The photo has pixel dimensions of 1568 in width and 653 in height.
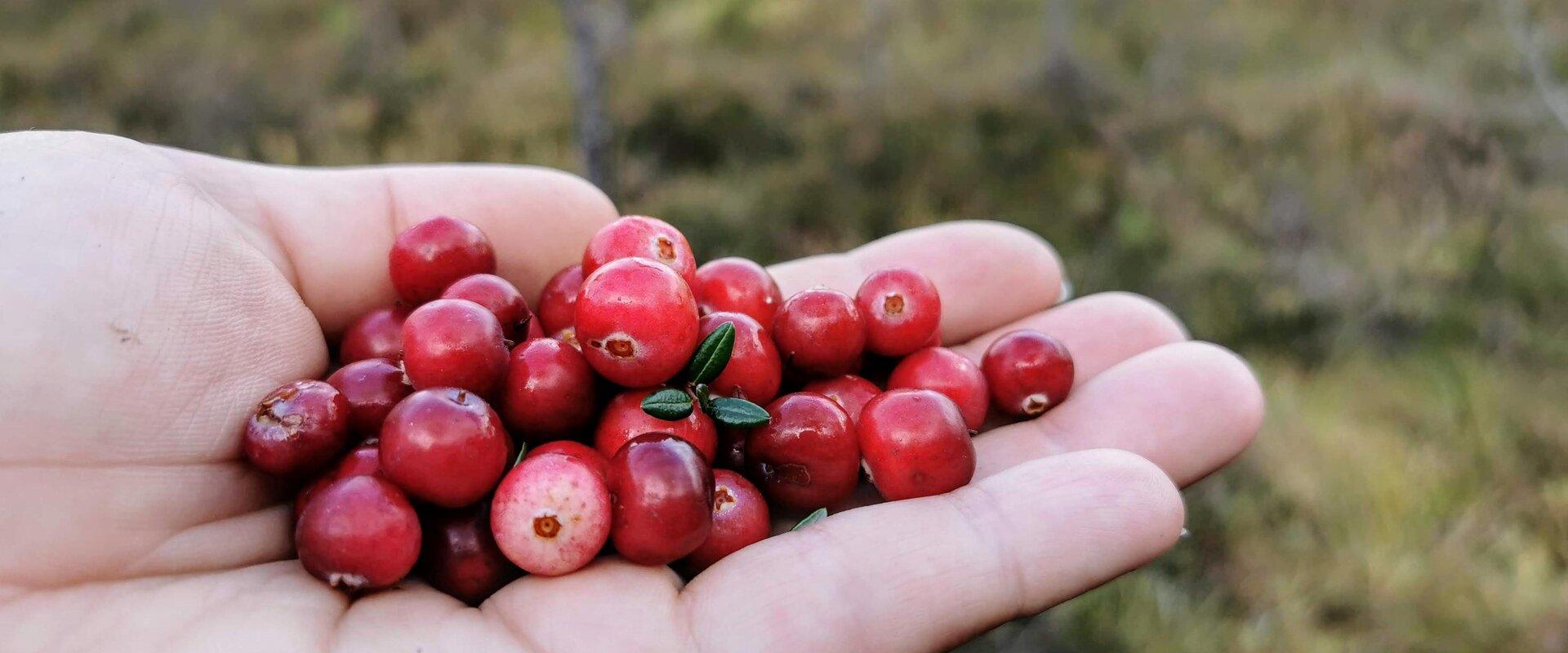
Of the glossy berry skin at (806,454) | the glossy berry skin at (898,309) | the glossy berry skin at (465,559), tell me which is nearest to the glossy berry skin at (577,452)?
the glossy berry skin at (465,559)

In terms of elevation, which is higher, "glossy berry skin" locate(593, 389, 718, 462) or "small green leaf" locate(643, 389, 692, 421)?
"small green leaf" locate(643, 389, 692, 421)

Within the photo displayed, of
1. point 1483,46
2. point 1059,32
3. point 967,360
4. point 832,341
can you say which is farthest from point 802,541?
point 1483,46

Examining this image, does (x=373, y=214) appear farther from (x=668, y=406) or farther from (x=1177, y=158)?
(x=1177, y=158)

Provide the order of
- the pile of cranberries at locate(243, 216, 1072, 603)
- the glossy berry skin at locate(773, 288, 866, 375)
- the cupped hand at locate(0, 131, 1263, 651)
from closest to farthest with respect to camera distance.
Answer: the cupped hand at locate(0, 131, 1263, 651), the pile of cranberries at locate(243, 216, 1072, 603), the glossy berry skin at locate(773, 288, 866, 375)

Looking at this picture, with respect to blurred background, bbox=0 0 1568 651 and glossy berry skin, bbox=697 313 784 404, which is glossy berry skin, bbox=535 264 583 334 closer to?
glossy berry skin, bbox=697 313 784 404

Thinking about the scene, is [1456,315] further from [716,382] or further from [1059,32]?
[716,382]

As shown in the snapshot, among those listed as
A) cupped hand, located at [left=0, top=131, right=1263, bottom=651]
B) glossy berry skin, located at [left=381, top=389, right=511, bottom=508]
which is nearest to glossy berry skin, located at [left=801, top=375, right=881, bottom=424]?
cupped hand, located at [left=0, top=131, right=1263, bottom=651]

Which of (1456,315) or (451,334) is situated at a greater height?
(451,334)

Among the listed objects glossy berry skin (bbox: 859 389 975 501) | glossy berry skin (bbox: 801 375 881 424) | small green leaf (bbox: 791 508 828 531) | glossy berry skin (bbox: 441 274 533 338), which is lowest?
small green leaf (bbox: 791 508 828 531)
